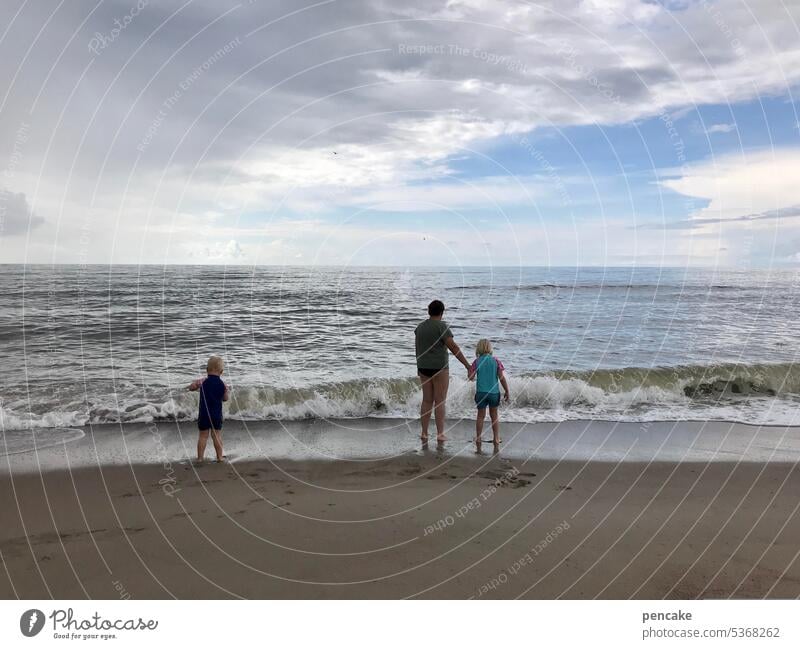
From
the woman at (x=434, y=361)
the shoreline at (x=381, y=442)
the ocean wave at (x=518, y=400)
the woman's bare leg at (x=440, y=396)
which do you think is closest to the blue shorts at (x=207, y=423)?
the shoreline at (x=381, y=442)

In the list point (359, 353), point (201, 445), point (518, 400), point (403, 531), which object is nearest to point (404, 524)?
point (403, 531)

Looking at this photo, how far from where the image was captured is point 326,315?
30.2 m

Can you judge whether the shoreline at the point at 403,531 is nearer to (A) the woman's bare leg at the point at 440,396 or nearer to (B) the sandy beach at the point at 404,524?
(B) the sandy beach at the point at 404,524

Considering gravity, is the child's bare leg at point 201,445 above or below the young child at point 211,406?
below

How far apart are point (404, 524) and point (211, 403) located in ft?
14.5

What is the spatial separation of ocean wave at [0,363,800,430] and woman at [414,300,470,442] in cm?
249

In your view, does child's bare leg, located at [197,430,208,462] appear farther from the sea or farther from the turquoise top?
the turquoise top

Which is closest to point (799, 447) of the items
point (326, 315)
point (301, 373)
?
point (301, 373)

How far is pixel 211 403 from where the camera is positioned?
32.3 ft

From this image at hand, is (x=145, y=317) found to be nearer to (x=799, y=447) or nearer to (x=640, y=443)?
(x=640, y=443)

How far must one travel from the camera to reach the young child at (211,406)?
9789mm

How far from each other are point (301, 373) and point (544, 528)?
11.5 meters

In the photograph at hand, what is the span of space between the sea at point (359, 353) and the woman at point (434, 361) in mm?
2469
